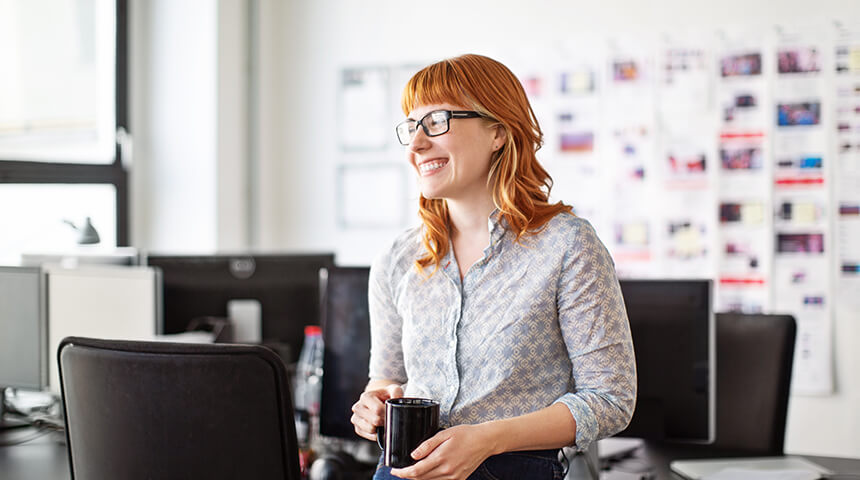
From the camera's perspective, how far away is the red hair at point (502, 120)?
4.14 feet

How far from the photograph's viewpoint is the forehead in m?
1.27

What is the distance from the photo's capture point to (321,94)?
11.8 feet

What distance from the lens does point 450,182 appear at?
1.27 metres

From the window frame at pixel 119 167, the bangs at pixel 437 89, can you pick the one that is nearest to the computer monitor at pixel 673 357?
the bangs at pixel 437 89

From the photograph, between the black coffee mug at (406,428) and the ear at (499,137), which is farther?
the ear at (499,137)

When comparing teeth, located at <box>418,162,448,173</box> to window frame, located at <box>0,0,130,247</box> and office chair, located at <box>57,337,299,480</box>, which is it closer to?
office chair, located at <box>57,337,299,480</box>

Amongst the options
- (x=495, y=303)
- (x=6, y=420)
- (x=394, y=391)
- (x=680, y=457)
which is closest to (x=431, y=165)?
(x=495, y=303)

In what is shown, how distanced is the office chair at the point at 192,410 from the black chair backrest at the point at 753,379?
123 cm

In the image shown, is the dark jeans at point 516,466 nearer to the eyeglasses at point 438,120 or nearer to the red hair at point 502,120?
the red hair at point 502,120

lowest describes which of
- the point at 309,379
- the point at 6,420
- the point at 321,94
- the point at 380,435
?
the point at 6,420

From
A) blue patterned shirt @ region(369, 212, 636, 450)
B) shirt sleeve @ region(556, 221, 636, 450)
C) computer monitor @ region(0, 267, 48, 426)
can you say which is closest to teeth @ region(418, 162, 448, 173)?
blue patterned shirt @ region(369, 212, 636, 450)

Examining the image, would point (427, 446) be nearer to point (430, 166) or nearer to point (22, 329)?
point (430, 166)

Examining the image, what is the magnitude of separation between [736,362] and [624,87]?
1529 millimetres

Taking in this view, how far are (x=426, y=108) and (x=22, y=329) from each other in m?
1.34
